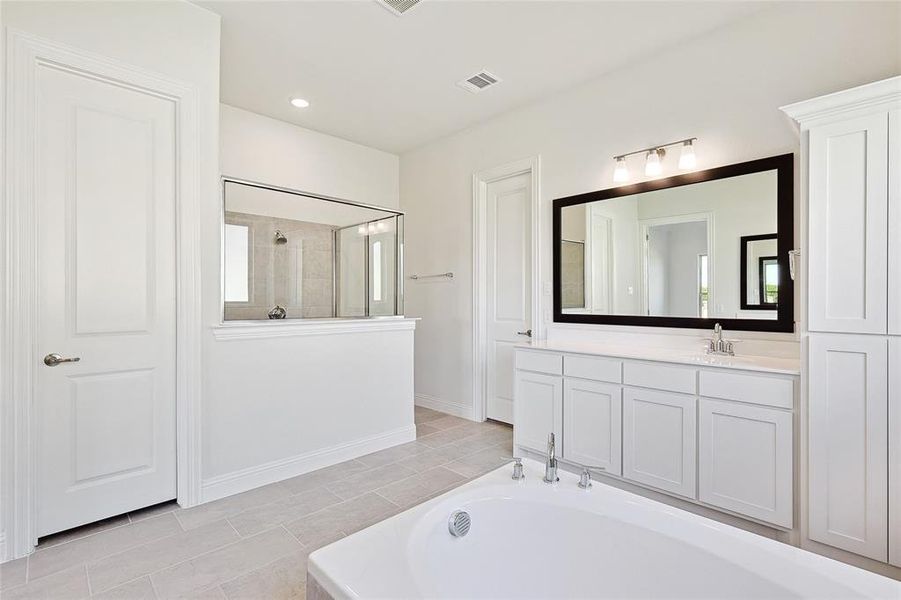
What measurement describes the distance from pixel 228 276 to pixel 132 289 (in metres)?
0.56

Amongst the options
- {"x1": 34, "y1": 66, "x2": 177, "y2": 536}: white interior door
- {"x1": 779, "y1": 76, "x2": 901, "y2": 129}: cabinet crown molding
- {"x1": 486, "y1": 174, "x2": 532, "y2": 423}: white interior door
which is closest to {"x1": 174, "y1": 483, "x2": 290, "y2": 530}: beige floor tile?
{"x1": 34, "y1": 66, "x2": 177, "y2": 536}: white interior door

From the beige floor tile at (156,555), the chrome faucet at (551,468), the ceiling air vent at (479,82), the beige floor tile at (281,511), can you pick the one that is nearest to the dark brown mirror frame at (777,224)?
the ceiling air vent at (479,82)

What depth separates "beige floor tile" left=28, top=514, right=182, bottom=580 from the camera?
1928 millimetres

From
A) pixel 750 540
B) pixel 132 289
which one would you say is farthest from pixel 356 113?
pixel 750 540

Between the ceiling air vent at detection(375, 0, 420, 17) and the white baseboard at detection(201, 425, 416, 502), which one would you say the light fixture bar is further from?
the white baseboard at detection(201, 425, 416, 502)

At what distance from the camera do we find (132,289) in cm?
234

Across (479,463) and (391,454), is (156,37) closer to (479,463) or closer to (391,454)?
(391,454)

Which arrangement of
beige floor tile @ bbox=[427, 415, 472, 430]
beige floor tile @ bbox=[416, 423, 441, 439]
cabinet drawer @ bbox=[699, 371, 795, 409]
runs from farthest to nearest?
beige floor tile @ bbox=[427, 415, 472, 430] < beige floor tile @ bbox=[416, 423, 441, 439] < cabinet drawer @ bbox=[699, 371, 795, 409]

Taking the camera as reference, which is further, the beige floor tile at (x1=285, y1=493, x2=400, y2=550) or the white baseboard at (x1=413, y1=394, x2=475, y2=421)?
the white baseboard at (x1=413, y1=394, x2=475, y2=421)

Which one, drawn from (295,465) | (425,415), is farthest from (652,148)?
(295,465)

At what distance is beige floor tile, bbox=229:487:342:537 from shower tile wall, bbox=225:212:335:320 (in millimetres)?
1158

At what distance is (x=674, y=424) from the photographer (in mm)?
2418

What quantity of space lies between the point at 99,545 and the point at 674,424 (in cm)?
293

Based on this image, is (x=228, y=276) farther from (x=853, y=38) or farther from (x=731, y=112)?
(x=853, y=38)
